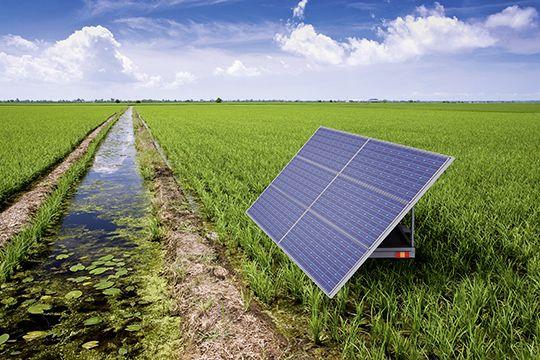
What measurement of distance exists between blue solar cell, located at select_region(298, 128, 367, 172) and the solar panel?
2cm

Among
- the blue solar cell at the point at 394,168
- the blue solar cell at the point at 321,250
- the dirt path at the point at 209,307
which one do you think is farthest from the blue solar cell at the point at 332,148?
the dirt path at the point at 209,307

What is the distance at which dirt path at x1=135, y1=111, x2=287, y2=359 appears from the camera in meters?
3.80

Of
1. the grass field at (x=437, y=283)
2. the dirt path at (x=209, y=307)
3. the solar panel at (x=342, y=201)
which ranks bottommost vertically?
the dirt path at (x=209, y=307)

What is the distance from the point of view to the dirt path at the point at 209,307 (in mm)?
3797

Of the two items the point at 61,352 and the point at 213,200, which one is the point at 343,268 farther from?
the point at 213,200

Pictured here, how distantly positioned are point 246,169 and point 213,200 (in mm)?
3556

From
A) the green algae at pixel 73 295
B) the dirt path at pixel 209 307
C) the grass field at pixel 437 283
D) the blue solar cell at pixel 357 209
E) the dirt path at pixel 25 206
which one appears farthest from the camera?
the dirt path at pixel 25 206

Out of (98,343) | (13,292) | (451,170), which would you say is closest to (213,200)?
(13,292)

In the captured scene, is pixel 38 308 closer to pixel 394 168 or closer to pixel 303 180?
pixel 303 180

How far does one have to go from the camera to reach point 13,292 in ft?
17.3

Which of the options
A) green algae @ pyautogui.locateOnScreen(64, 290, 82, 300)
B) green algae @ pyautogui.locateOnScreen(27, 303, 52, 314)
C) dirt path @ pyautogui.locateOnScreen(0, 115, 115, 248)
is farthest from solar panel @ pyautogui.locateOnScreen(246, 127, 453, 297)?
dirt path @ pyautogui.locateOnScreen(0, 115, 115, 248)

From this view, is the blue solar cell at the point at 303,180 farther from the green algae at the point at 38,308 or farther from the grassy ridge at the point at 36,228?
the grassy ridge at the point at 36,228

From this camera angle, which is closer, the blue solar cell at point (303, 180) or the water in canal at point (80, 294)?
the water in canal at point (80, 294)

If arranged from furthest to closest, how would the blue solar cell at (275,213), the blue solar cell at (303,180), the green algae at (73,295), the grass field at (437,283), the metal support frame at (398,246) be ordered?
the blue solar cell at (303,180), the blue solar cell at (275,213), the green algae at (73,295), the metal support frame at (398,246), the grass field at (437,283)
